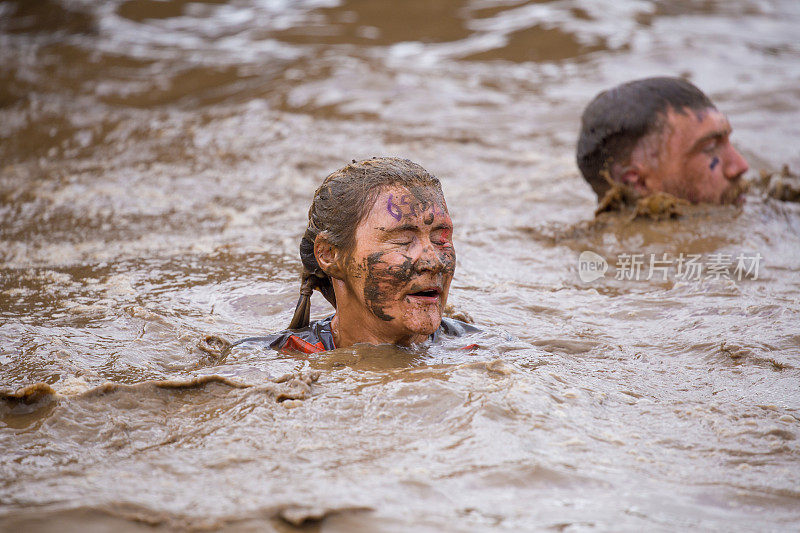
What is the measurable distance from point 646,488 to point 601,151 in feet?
14.1

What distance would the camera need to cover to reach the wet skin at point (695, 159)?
6.22m

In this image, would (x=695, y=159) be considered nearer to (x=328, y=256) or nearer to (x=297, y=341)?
(x=328, y=256)

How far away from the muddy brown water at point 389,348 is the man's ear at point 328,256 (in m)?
0.40

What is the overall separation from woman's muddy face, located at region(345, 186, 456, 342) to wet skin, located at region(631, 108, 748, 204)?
3.01 meters

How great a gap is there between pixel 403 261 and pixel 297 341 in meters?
0.72

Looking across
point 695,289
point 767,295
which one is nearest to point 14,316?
point 695,289

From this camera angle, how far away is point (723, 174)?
628 cm

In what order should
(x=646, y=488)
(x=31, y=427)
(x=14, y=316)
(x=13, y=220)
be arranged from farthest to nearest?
(x=13, y=220), (x=14, y=316), (x=31, y=427), (x=646, y=488)

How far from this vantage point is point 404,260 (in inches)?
148

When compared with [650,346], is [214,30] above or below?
above

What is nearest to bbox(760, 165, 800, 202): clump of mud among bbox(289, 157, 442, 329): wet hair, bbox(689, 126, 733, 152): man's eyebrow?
bbox(689, 126, 733, 152): man's eyebrow

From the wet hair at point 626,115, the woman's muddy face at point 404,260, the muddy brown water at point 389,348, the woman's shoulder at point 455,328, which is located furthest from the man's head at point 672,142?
the woman's muddy face at point 404,260

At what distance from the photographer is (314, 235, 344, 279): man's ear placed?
3.95m

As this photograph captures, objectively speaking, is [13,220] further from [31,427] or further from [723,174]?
[723,174]
